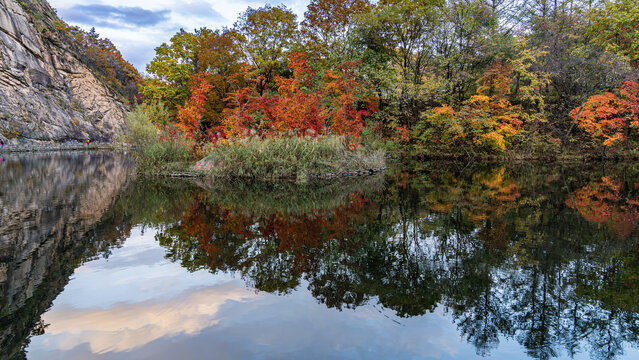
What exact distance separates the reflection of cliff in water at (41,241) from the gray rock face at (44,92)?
30053 mm

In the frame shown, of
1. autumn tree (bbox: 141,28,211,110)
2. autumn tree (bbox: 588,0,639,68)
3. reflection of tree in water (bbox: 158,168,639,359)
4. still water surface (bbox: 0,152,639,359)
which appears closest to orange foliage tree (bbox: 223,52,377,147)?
reflection of tree in water (bbox: 158,168,639,359)

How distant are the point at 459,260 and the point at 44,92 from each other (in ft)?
166

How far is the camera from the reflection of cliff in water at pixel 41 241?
368 centimetres

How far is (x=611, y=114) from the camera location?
75.6 feet

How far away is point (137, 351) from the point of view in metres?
3.07

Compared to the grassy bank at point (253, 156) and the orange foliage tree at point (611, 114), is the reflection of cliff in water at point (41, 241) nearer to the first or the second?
the grassy bank at point (253, 156)

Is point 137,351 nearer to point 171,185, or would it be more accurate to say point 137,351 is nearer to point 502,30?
point 171,185

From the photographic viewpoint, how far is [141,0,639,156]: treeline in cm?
2291

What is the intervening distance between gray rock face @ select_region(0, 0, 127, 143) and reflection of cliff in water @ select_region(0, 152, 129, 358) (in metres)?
30.1

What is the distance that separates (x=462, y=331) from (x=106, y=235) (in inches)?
254

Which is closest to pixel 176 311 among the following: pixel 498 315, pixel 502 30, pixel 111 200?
pixel 498 315

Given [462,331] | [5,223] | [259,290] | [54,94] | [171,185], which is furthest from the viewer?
[54,94]

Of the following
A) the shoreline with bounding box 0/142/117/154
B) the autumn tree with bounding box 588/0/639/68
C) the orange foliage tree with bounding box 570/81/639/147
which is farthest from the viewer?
the shoreline with bounding box 0/142/117/154

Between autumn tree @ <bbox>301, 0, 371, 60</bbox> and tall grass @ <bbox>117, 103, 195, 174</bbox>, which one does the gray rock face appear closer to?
tall grass @ <bbox>117, 103, 195, 174</bbox>
